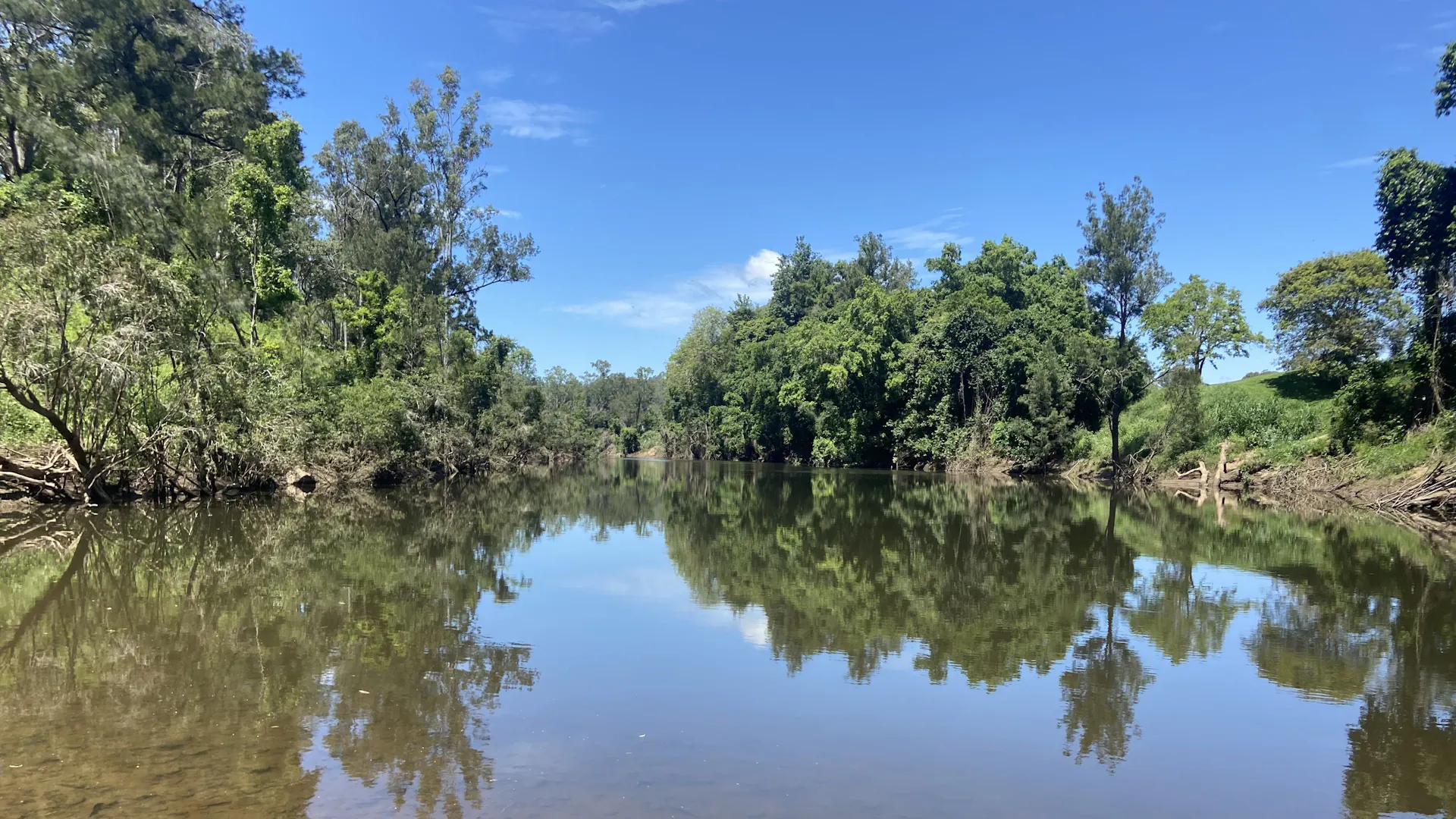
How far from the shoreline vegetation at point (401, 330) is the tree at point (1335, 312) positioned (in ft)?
0.56

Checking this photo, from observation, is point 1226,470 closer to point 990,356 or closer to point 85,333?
point 990,356

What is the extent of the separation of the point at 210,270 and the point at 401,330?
11.9 m

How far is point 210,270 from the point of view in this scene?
1941 centimetres

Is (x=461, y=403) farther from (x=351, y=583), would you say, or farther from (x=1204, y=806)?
(x=1204, y=806)

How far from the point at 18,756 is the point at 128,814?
1.39 m

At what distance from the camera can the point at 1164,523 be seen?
18.3 meters

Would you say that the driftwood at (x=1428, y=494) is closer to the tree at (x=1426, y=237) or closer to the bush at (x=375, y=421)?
the tree at (x=1426, y=237)

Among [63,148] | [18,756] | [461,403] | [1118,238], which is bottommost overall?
[18,756]

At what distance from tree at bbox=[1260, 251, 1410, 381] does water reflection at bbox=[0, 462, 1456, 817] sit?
16186mm

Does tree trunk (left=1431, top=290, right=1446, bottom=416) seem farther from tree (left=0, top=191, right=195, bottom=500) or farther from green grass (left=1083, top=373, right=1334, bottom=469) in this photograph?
tree (left=0, top=191, right=195, bottom=500)

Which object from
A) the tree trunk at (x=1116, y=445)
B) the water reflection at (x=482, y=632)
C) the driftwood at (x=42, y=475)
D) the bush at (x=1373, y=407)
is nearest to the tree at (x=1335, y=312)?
the bush at (x=1373, y=407)

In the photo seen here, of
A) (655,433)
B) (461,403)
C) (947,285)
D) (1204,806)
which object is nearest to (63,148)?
(461,403)

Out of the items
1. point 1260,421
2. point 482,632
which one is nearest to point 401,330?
point 482,632

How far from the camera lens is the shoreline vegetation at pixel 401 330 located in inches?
661
